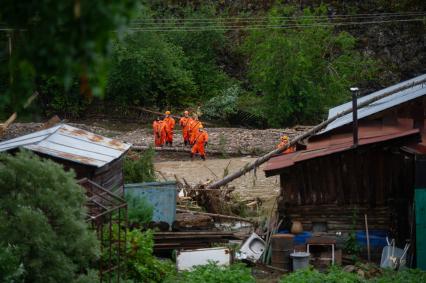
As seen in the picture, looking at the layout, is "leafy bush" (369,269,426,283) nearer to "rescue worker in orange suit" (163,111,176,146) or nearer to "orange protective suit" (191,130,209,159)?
"orange protective suit" (191,130,209,159)

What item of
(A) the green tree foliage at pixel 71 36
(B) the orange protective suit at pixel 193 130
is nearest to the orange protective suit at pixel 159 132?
(B) the orange protective suit at pixel 193 130

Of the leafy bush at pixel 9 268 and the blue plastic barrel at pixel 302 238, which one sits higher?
the leafy bush at pixel 9 268

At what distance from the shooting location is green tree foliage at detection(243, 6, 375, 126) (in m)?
35.6

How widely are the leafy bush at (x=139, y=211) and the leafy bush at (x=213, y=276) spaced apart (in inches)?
95.3

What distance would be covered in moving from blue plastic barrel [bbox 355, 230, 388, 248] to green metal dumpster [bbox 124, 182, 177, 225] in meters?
4.00

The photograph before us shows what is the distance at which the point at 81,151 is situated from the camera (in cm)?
1591

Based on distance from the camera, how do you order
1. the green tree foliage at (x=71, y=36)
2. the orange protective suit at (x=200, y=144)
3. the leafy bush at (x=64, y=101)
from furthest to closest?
the leafy bush at (x=64, y=101)
the orange protective suit at (x=200, y=144)
the green tree foliage at (x=71, y=36)

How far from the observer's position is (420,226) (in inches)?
637

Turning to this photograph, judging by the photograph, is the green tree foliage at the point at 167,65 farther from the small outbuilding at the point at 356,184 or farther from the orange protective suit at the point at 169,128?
the small outbuilding at the point at 356,184

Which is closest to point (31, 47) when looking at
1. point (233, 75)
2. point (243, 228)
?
point (243, 228)

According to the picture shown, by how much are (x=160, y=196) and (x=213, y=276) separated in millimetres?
4498

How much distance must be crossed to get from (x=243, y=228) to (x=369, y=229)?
12.0 ft

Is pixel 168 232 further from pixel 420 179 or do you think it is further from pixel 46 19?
pixel 46 19

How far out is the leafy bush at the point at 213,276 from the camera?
13.9m
